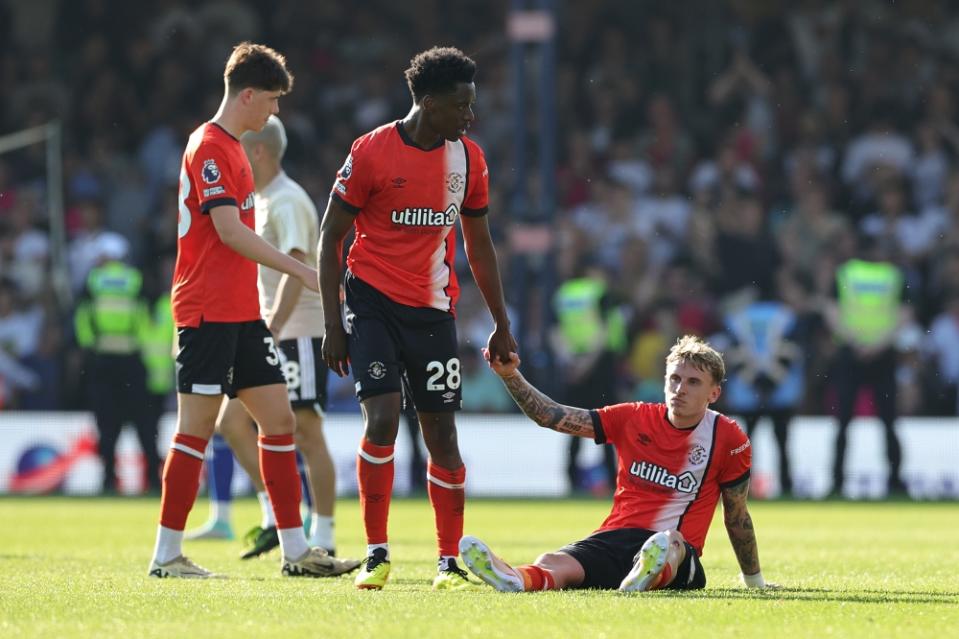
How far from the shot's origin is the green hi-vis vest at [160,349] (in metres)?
A: 17.9

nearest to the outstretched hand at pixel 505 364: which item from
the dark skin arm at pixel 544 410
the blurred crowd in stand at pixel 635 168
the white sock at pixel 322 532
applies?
the dark skin arm at pixel 544 410

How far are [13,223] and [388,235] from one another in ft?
49.0

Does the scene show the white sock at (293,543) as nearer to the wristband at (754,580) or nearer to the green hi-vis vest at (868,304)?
the wristband at (754,580)

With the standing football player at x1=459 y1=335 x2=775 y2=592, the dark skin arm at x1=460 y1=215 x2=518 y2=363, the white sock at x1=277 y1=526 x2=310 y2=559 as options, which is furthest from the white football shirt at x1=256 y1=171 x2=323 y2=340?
the standing football player at x1=459 y1=335 x2=775 y2=592

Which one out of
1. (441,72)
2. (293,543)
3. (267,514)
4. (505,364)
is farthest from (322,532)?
(441,72)

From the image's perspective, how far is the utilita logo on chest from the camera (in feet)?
23.9

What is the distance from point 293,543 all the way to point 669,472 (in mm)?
1913

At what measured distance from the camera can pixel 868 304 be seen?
671 inches

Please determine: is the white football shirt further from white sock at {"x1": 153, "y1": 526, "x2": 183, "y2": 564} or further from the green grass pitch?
white sock at {"x1": 153, "y1": 526, "x2": 183, "y2": 564}

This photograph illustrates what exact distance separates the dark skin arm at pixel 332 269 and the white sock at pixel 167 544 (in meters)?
1.21

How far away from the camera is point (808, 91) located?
22.2m

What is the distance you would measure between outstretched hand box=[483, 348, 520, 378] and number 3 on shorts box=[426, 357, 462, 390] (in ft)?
0.50

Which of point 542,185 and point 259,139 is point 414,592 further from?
point 542,185

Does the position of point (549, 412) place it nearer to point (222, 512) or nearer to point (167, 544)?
point (167, 544)
